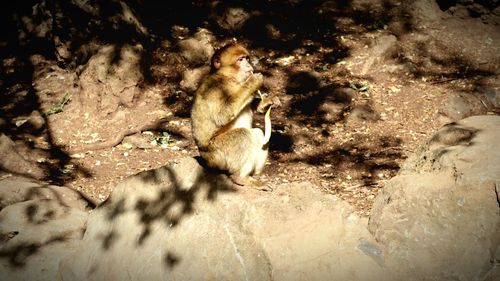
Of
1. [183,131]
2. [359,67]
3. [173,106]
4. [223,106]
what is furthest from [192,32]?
[223,106]

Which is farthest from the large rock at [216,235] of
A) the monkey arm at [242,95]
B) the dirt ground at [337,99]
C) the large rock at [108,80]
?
the large rock at [108,80]

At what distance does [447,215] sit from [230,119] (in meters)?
2.29

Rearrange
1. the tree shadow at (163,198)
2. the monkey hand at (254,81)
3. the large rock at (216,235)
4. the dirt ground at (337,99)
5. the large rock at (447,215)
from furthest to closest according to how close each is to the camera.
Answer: the dirt ground at (337,99) → the monkey hand at (254,81) → the tree shadow at (163,198) → the large rock at (216,235) → the large rock at (447,215)

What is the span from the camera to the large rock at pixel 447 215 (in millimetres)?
3074

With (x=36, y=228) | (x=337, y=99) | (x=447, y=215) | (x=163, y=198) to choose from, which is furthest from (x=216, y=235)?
(x=337, y=99)

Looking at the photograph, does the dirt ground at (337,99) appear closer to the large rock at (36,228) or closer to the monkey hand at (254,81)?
the large rock at (36,228)

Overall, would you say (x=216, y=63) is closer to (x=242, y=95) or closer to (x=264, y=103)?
(x=242, y=95)

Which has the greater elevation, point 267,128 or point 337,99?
point 267,128

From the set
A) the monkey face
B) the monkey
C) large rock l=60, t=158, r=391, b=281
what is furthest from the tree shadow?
the monkey face

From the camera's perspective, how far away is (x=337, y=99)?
7141 mm

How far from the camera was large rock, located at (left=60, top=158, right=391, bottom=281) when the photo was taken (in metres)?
3.52

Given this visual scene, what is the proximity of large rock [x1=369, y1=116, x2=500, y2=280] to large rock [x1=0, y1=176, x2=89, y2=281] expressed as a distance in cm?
322

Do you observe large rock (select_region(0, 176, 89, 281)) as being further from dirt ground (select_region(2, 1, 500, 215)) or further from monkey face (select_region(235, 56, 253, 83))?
monkey face (select_region(235, 56, 253, 83))

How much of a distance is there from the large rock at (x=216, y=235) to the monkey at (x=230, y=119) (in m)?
0.28
